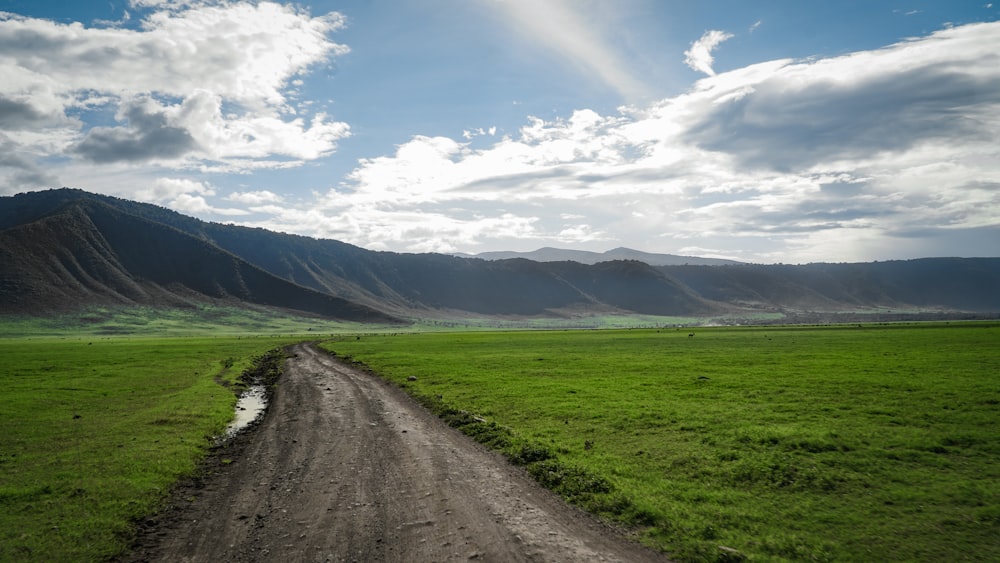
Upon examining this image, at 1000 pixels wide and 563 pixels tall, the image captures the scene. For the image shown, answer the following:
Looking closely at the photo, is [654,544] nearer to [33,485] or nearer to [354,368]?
[33,485]

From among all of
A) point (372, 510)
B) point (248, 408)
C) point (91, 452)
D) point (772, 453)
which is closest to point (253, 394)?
point (248, 408)

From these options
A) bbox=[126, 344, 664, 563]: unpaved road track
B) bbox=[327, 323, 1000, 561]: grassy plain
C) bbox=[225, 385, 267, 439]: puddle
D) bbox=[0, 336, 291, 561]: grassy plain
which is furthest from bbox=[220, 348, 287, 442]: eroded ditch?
bbox=[327, 323, 1000, 561]: grassy plain

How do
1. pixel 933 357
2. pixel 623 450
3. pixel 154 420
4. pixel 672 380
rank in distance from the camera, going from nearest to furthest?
pixel 623 450, pixel 154 420, pixel 672 380, pixel 933 357

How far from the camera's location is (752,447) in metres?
19.6

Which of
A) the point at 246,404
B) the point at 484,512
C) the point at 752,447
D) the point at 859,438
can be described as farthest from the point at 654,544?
the point at 246,404

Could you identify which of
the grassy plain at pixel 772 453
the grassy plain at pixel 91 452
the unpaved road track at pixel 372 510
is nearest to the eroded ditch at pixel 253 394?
the grassy plain at pixel 91 452

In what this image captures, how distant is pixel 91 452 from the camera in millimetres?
20797

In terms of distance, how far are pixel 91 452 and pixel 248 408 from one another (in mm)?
12307

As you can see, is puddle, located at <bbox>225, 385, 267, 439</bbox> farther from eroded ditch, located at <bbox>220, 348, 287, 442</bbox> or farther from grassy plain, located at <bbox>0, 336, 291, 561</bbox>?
grassy plain, located at <bbox>0, 336, 291, 561</bbox>

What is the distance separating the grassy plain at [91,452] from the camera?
13.2 meters

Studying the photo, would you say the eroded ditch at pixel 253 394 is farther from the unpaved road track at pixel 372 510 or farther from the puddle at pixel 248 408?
the unpaved road track at pixel 372 510

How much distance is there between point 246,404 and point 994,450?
39577 millimetres

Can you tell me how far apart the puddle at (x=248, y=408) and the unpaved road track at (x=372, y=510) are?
3366mm

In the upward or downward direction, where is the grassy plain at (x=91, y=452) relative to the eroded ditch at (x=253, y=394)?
upward
